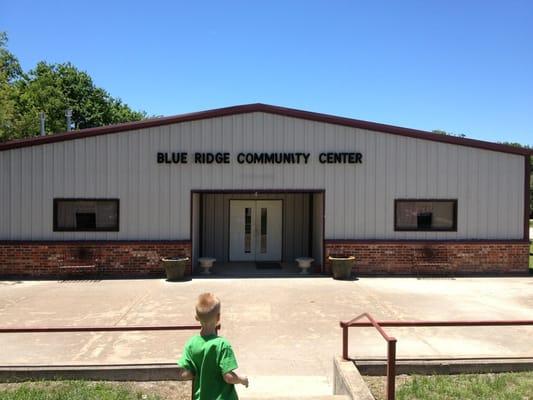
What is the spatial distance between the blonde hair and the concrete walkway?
2537 mm

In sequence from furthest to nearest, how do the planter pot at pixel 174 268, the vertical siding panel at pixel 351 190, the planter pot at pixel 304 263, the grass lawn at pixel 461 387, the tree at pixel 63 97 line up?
the tree at pixel 63 97 < the planter pot at pixel 304 263 < the vertical siding panel at pixel 351 190 < the planter pot at pixel 174 268 < the grass lawn at pixel 461 387

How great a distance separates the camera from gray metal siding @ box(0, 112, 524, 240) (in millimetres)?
14133

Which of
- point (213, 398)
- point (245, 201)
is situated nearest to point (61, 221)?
point (245, 201)

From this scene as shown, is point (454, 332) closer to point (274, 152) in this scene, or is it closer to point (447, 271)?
point (447, 271)

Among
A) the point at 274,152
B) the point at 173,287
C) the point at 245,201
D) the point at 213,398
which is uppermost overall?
the point at 274,152

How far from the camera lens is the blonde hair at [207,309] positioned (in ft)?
11.2

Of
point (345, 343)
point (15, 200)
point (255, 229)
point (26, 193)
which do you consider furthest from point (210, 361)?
point (255, 229)

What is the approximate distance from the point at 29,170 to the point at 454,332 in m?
12.3

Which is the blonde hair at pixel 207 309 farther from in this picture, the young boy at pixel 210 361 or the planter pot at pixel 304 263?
the planter pot at pixel 304 263

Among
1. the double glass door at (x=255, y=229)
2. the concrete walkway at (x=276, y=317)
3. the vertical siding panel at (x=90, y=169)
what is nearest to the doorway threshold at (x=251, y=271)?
the double glass door at (x=255, y=229)

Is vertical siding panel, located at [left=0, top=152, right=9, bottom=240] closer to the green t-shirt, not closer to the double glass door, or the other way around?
the double glass door

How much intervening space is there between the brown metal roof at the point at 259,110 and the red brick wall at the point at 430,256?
10.3 feet

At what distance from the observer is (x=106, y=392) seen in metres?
5.46

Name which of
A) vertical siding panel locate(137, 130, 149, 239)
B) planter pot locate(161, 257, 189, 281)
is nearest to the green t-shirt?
planter pot locate(161, 257, 189, 281)
